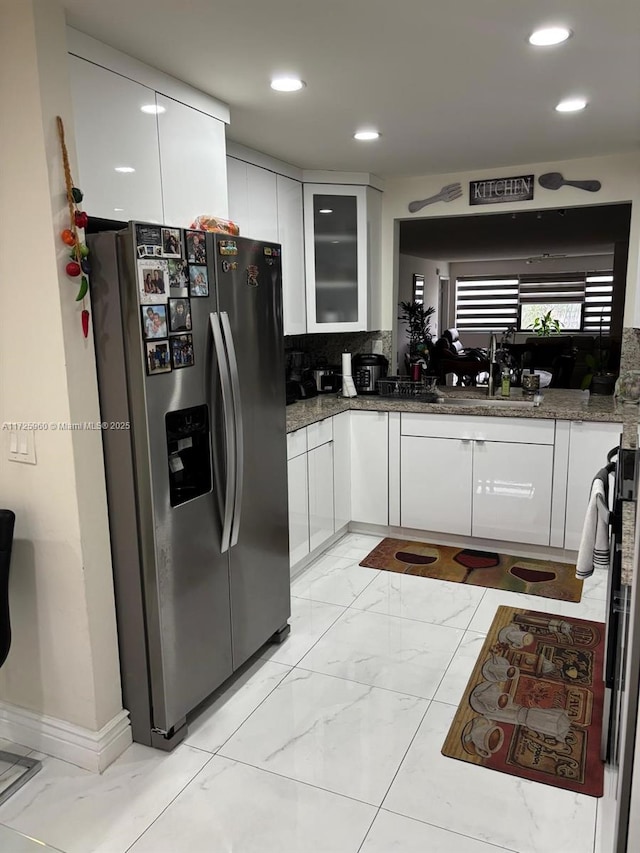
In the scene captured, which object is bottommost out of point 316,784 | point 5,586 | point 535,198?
point 316,784

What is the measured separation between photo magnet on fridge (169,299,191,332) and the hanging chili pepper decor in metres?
0.27

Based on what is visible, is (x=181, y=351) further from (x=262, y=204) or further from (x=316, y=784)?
(x=262, y=204)

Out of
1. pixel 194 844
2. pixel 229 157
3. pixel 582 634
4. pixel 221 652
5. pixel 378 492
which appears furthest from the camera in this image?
pixel 378 492

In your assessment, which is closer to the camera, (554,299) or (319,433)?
(319,433)

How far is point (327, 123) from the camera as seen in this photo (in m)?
3.14

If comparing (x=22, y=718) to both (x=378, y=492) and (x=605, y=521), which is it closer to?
(x=605, y=521)

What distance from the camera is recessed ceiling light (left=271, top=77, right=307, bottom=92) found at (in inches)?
100

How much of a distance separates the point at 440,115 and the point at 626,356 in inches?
78.3

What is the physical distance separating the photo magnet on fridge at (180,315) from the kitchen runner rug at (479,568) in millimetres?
2220

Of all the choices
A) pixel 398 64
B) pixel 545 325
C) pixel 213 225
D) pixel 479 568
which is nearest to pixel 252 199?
pixel 213 225

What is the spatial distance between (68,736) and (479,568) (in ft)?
8.06

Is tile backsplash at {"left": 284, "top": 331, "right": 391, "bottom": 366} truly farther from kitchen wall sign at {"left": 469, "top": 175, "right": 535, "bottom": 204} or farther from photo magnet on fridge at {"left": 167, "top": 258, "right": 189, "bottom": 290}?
photo magnet on fridge at {"left": 167, "top": 258, "right": 189, "bottom": 290}

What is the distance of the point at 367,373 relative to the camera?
450cm

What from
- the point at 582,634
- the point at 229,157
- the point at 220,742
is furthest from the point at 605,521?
the point at 229,157
